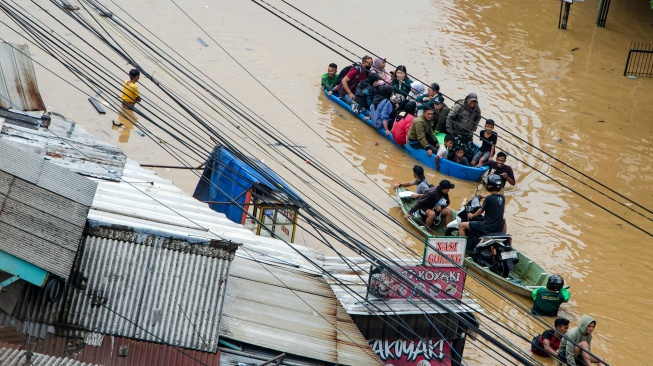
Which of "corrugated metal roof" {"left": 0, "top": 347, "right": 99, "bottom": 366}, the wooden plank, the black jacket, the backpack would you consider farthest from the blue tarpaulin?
the backpack

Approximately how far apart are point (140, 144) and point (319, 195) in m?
3.31

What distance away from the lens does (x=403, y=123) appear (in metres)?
17.7

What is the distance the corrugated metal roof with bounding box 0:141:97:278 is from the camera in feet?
25.5

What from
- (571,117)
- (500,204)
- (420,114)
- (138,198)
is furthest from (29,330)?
(571,117)

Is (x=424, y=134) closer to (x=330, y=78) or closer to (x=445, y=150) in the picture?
(x=445, y=150)

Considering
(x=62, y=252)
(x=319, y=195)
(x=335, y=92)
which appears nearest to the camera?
(x=62, y=252)

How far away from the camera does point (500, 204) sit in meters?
13.7

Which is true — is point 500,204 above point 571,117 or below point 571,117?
below

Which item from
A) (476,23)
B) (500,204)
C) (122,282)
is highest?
(476,23)

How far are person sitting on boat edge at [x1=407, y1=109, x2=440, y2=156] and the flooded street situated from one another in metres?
0.43

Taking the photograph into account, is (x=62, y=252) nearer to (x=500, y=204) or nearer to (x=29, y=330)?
(x=29, y=330)

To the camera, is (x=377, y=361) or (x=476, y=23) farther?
(x=476, y=23)

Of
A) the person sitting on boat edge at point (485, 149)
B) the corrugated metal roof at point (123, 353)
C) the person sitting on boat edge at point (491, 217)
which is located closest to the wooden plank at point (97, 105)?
the person sitting on boat edge at point (485, 149)

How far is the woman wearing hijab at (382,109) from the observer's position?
1816 centimetres
